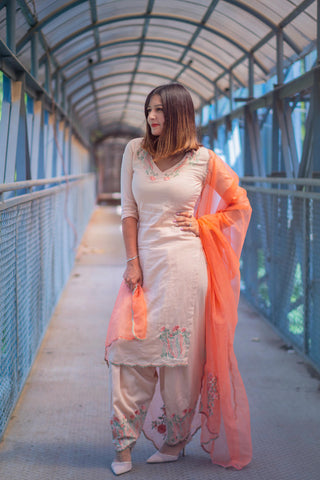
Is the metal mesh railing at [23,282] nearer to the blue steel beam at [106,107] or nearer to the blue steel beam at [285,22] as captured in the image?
the blue steel beam at [285,22]

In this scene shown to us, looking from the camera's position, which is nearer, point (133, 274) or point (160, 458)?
point (133, 274)

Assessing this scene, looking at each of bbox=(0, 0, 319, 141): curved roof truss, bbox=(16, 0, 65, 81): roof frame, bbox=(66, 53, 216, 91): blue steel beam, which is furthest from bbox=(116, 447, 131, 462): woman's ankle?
bbox=(66, 53, 216, 91): blue steel beam

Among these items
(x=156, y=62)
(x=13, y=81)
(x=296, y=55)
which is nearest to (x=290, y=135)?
(x=296, y=55)

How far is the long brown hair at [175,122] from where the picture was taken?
97.9 inches

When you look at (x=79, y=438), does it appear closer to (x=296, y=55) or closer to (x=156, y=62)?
(x=296, y=55)

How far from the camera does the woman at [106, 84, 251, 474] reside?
2516 mm

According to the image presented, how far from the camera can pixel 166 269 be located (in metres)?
2.51

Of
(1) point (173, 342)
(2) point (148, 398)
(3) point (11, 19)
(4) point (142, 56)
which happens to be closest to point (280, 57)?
(3) point (11, 19)

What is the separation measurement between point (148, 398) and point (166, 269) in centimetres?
59

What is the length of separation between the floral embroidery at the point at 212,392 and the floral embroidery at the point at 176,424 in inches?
3.4

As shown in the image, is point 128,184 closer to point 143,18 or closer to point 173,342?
point 173,342

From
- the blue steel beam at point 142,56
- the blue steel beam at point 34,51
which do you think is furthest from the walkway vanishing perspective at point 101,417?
the blue steel beam at point 142,56

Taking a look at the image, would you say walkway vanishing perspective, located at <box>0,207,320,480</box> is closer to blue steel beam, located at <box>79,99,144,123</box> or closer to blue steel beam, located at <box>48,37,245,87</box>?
blue steel beam, located at <box>48,37,245,87</box>

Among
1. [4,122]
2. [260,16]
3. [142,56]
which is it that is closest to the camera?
[4,122]
